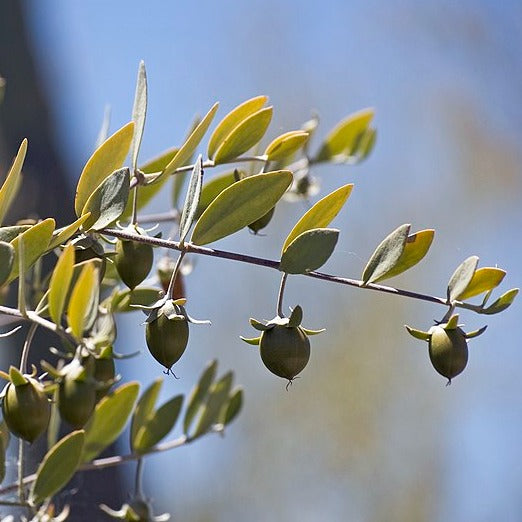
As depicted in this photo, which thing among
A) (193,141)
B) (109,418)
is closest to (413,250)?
(193,141)

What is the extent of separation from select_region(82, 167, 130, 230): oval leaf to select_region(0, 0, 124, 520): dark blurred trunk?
1.85 feet

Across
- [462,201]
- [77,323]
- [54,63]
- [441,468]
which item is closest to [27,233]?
[77,323]

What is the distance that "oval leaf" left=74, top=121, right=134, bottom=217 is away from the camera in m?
0.50

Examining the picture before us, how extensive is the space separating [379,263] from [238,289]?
2339mm

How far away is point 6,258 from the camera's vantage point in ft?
1.42

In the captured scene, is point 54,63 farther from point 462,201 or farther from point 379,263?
point 379,263

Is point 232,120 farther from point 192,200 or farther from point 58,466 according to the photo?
point 58,466

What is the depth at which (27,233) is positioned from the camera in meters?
0.45

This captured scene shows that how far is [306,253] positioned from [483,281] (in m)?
0.11

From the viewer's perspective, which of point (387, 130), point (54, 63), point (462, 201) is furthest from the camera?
point (387, 130)

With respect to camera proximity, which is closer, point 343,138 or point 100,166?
point 100,166

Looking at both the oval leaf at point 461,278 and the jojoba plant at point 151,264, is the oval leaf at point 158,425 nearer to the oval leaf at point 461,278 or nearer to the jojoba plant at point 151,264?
the jojoba plant at point 151,264

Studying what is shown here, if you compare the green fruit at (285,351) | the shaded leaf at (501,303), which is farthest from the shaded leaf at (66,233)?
the shaded leaf at (501,303)

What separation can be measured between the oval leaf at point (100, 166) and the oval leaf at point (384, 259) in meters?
0.13
